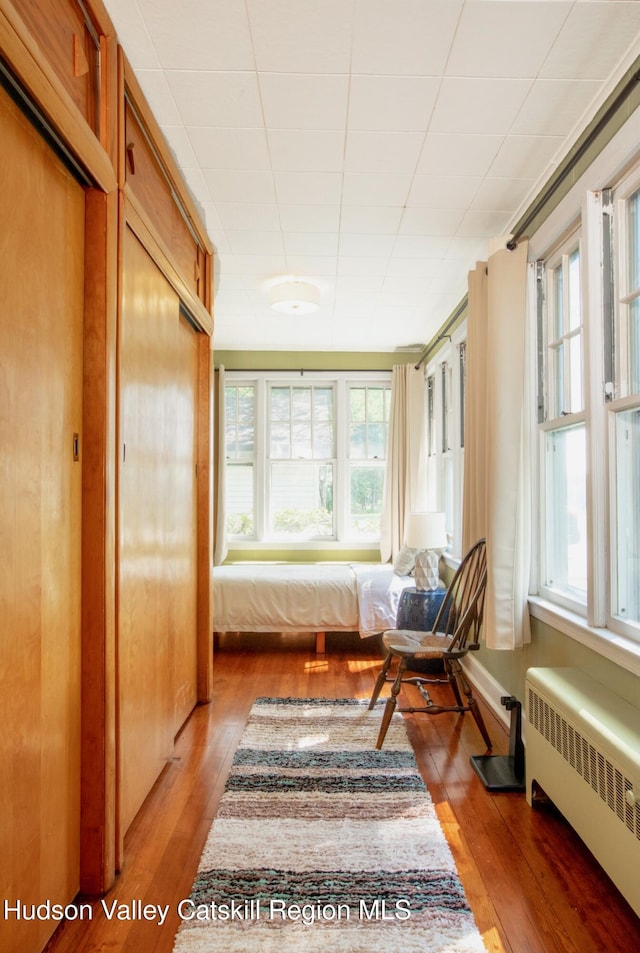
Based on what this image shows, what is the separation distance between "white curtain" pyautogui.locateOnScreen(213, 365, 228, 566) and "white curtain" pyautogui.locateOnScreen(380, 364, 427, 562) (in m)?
1.61

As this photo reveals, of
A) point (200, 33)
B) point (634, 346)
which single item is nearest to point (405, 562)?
point (634, 346)

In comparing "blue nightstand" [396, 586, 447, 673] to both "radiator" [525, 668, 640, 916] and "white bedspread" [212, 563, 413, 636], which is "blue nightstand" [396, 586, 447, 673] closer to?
"white bedspread" [212, 563, 413, 636]

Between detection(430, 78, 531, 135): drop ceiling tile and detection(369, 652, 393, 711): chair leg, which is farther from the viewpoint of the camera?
detection(369, 652, 393, 711): chair leg

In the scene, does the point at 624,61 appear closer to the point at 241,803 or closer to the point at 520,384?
the point at 520,384

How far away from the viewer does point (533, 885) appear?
179 centimetres

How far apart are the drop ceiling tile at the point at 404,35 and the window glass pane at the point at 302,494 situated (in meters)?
4.39

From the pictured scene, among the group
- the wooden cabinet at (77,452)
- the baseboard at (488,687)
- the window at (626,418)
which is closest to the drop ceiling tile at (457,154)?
the window at (626,418)

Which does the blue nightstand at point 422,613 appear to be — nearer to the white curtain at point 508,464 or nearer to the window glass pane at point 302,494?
the white curtain at point 508,464

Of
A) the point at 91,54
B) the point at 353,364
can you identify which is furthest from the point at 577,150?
the point at 353,364

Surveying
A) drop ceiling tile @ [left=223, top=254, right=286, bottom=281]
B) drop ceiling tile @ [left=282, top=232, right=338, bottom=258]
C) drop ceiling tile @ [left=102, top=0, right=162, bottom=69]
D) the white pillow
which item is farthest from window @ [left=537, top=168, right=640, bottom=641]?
the white pillow

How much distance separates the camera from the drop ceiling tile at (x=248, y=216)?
300cm

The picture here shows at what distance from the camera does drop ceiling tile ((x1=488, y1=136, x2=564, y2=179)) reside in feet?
7.81

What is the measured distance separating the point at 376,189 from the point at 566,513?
179 centimetres

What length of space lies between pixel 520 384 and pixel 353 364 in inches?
140
